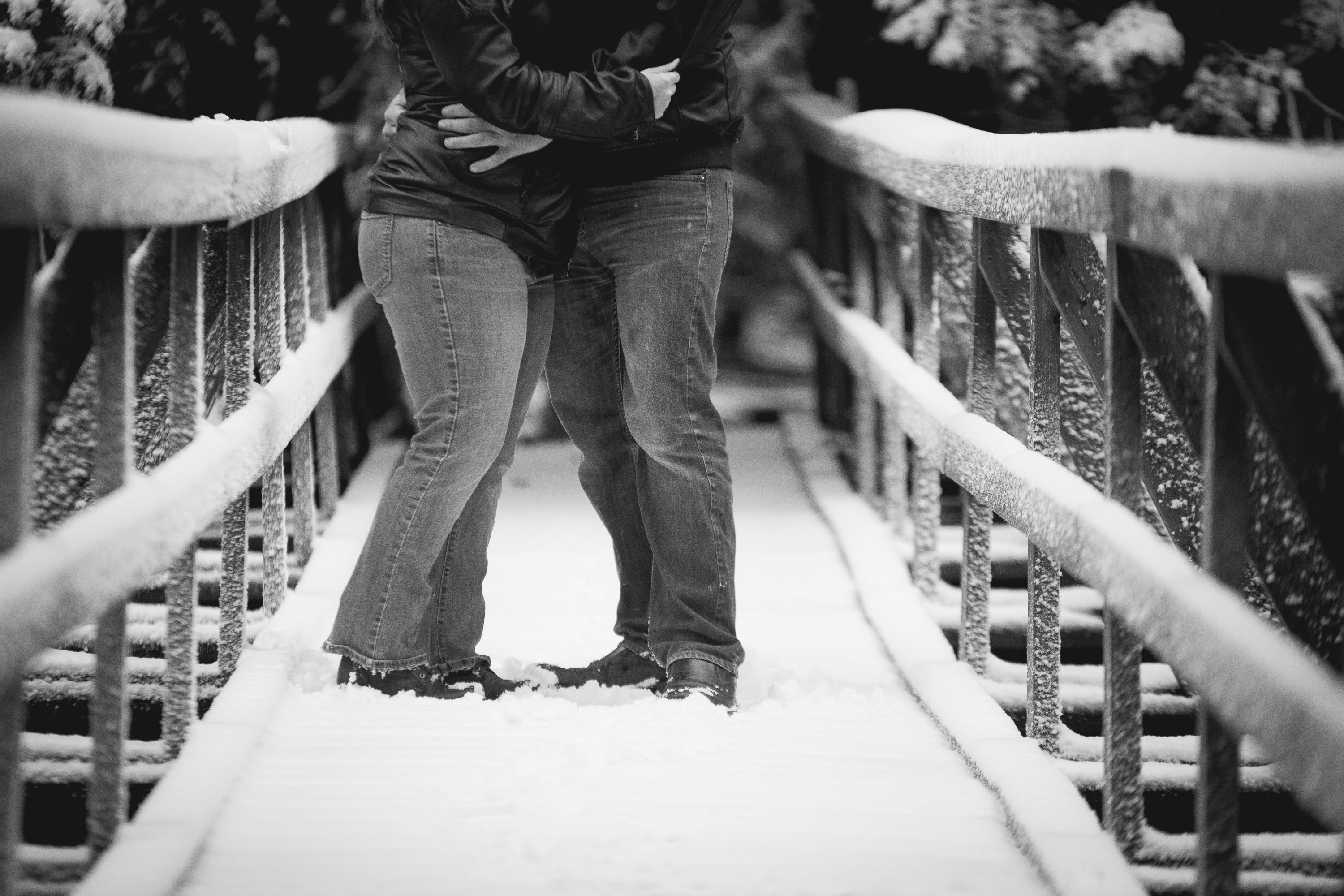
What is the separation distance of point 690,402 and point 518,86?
2.39 feet

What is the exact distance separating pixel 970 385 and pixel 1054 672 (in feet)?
2.56

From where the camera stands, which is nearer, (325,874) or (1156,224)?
(1156,224)

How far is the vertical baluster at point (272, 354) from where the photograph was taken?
3.43 meters

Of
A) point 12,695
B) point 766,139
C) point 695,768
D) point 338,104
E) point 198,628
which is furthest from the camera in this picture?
point 766,139

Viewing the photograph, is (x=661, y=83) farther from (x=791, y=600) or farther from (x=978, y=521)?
(x=791, y=600)

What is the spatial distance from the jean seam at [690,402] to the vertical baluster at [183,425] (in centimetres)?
96

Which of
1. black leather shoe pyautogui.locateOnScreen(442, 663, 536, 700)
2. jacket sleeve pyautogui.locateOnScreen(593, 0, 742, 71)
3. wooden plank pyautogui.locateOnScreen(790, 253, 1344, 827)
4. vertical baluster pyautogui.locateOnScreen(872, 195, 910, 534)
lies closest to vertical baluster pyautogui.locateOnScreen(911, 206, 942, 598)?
vertical baluster pyautogui.locateOnScreen(872, 195, 910, 534)

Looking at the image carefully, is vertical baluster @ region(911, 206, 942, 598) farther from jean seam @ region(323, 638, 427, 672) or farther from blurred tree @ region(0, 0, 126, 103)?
blurred tree @ region(0, 0, 126, 103)

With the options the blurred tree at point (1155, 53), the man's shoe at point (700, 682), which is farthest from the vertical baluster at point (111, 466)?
the blurred tree at point (1155, 53)

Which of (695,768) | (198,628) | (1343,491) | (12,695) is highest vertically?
(1343,491)

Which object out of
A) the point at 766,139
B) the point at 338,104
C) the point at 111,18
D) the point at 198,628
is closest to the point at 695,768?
the point at 198,628

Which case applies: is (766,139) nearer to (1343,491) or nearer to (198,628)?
(198,628)

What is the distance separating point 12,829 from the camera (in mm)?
1751

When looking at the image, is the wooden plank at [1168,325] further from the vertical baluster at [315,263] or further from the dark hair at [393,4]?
the vertical baluster at [315,263]
